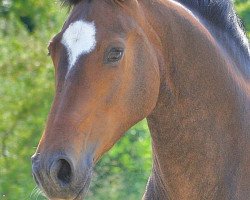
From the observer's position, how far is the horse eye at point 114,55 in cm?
411

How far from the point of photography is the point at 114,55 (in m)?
4.11

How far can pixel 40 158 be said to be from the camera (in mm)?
3898

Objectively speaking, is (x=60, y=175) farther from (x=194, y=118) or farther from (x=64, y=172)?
(x=194, y=118)

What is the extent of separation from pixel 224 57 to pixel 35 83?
3.79m

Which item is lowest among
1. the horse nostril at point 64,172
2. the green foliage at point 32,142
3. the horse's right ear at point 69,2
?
→ the green foliage at point 32,142

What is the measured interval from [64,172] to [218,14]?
1.30 m

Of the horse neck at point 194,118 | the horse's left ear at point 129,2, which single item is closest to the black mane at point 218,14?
the horse neck at point 194,118

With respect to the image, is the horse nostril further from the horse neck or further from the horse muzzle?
the horse neck

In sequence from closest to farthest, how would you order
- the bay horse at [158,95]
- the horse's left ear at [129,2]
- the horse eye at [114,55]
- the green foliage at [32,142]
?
the bay horse at [158,95] → the horse eye at [114,55] → the horse's left ear at [129,2] → the green foliage at [32,142]

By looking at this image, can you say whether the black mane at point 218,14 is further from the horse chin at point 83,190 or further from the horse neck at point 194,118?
the horse chin at point 83,190

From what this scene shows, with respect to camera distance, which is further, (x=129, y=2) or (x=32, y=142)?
(x=32, y=142)

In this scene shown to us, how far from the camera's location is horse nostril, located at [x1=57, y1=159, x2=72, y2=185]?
3.89 meters

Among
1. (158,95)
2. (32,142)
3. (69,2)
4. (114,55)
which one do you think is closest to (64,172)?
(114,55)

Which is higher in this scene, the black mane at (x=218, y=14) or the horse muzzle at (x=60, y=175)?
the black mane at (x=218, y=14)
